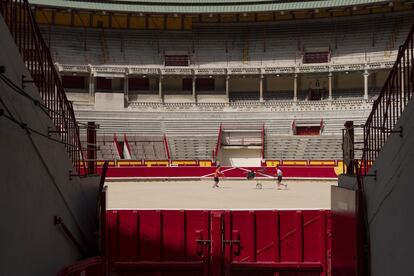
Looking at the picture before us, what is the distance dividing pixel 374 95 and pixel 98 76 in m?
25.8

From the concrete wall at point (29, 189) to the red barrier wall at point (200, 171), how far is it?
82.7 feet

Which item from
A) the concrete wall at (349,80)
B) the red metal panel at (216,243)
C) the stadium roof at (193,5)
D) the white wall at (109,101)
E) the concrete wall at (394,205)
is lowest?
the red metal panel at (216,243)

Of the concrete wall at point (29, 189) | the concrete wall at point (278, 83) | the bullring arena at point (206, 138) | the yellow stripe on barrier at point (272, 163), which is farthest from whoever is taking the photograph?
the concrete wall at point (278, 83)

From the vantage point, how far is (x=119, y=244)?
10055mm

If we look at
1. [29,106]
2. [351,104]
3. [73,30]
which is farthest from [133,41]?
[29,106]

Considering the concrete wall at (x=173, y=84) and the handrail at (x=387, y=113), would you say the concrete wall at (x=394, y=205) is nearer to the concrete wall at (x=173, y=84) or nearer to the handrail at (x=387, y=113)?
the handrail at (x=387, y=113)

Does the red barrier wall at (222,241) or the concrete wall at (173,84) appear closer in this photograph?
the red barrier wall at (222,241)

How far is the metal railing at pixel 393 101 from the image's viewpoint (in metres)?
6.56

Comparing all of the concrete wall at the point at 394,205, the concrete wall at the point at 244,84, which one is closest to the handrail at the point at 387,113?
the concrete wall at the point at 394,205

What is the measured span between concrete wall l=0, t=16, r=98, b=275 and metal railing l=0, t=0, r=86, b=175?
0.36 meters

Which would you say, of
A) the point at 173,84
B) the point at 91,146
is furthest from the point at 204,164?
the point at 91,146

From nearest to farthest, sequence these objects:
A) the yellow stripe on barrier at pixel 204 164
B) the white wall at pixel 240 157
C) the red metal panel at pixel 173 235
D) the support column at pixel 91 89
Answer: the red metal panel at pixel 173 235 → the yellow stripe on barrier at pixel 204 164 → the white wall at pixel 240 157 → the support column at pixel 91 89

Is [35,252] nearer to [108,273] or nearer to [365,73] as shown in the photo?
[108,273]

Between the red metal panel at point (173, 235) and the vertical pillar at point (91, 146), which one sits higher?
the vertical pillar at point (91, 146)
